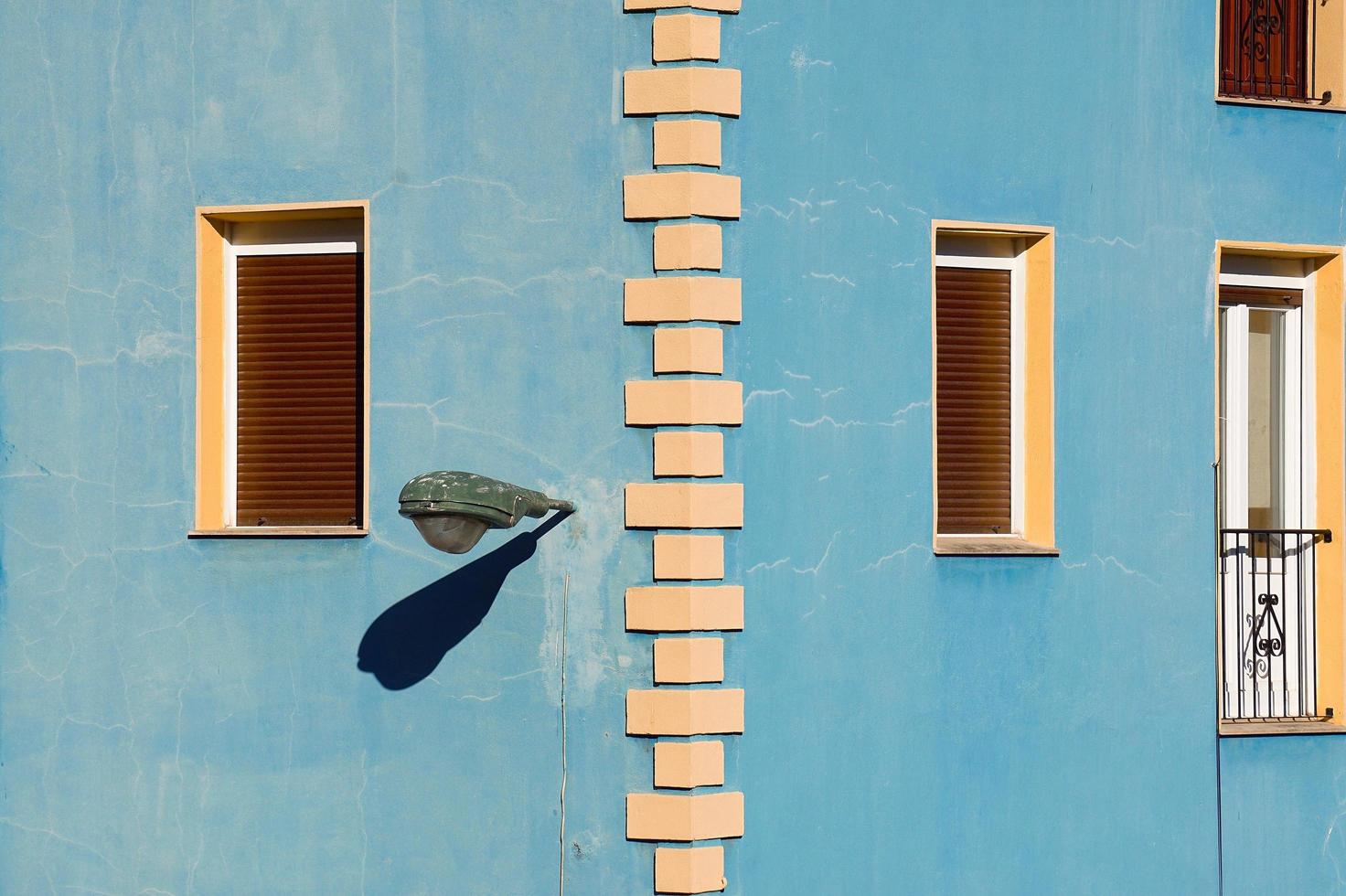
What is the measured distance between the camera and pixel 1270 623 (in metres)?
9.22

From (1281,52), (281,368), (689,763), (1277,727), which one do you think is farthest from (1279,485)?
(281,368)

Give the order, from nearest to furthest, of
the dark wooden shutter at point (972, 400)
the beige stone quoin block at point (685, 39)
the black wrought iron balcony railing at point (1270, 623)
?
the beige stone quoin block at point (685, 39) → the dark wooden shutter at point (972, 400) → the black wrought iron balcony railing at point (1270, 623)

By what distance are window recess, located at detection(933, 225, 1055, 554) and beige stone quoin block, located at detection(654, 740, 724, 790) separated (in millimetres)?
1832

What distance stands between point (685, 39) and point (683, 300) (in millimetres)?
1341

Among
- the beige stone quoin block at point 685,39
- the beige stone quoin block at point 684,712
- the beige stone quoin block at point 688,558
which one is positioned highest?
the beige stone quoin block at point 685,39

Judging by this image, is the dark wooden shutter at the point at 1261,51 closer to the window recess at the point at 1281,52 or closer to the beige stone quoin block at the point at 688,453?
the window recess at the point at 1281,52

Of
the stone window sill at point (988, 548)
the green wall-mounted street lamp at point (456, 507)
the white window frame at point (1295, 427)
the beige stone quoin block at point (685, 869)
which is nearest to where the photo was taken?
the green wall-mounted street lamp at point (456, 507)

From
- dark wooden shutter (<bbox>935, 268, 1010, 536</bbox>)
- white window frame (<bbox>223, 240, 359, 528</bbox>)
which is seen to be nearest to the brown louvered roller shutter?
dark wooden shutter (<bbox>935, 268, 1010, 536</bbox>)

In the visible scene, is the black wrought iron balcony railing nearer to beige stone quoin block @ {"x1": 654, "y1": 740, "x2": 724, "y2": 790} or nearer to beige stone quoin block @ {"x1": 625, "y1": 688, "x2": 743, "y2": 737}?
beige stone quoin block @ {"x1": 625, "y1": 688, "x2": 743, "y2": 737}

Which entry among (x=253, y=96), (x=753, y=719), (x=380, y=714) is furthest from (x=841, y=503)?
(x=253, y=96)

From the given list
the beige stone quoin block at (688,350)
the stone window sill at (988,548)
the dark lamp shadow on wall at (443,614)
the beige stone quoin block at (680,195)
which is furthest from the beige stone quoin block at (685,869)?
the beige stone quoin block at (680,195)

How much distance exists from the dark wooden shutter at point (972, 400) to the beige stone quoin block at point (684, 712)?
5.43 feet

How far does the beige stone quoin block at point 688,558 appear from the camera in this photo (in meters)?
7.95

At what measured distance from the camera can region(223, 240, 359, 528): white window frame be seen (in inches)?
341
